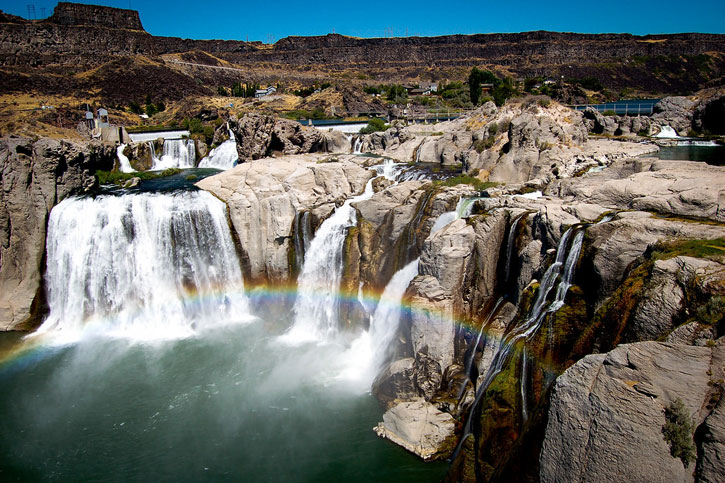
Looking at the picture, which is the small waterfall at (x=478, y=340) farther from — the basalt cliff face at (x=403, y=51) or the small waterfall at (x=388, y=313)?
the basalt cliff face at (x=403, y=51)

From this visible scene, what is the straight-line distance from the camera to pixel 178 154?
1399 inches

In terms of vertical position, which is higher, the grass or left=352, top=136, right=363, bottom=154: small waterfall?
left=352, top=136, right=363, bottom=154: small waterfall

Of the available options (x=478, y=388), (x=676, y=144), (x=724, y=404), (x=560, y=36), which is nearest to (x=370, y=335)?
(x=478, y=388)

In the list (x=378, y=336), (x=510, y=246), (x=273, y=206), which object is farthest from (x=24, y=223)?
(x=510, y=246)

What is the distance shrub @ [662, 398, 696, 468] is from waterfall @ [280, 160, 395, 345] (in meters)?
13.9

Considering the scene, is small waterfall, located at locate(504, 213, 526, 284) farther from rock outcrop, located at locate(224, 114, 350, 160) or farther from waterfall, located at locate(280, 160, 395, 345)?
rock outcrop, located at locate(224, 114, 350, 160)

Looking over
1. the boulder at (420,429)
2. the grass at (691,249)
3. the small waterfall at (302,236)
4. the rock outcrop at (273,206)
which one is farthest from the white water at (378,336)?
the grass at (691,249)

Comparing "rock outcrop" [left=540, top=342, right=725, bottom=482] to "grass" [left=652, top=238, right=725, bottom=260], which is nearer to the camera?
"rock outcrop" [left=540, top=342, right=725, bottom=482]

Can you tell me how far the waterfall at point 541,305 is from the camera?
11047 millimetres

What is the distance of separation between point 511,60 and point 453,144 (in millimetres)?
112113

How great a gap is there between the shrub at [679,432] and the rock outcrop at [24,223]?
2385 centimetres

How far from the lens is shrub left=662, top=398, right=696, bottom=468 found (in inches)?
241

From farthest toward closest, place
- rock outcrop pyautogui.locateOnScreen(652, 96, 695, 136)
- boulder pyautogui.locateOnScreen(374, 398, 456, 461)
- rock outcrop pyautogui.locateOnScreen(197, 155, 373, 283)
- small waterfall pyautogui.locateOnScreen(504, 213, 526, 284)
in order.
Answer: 1. rock outcrop pyautogui.locateOnScreen(652, 96, 695, 136)
2. rock outcrop pyautogui.locateOnScreen(197, 155, 373, 283)
3. small waterfall pyautogui.locateOnScreen(504, 213, 526, 284)
4. boulder pyautogui.locateOnScreen(374, 398, 456, 461)

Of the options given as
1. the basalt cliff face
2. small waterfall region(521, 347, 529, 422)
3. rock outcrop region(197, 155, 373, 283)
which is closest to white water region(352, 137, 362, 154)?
rock outcrop region(197, 155, 373, 283)
